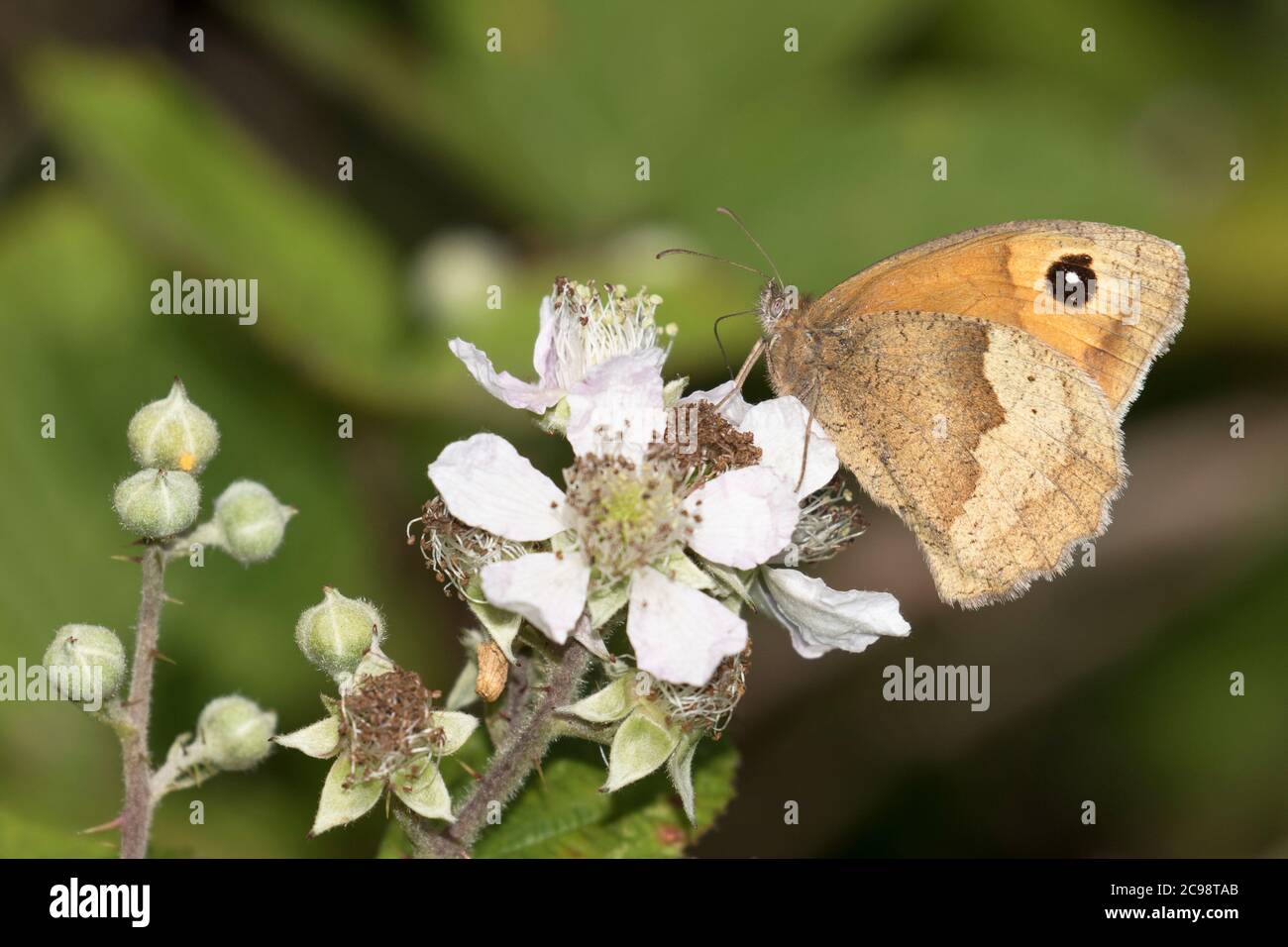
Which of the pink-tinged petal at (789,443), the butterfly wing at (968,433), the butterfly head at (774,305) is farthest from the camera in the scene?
the butterfly head at (774,305)

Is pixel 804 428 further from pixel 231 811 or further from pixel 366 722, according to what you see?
pixel 231 811

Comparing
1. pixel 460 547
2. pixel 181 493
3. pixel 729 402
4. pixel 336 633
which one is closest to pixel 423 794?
pixel 336 633

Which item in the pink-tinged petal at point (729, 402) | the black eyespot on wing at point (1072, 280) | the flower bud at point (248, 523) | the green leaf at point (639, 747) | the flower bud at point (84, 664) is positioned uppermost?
the black eyespot on wing at point (1072, 280)

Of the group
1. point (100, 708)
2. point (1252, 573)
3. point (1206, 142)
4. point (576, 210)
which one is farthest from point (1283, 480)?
point (100, 708)

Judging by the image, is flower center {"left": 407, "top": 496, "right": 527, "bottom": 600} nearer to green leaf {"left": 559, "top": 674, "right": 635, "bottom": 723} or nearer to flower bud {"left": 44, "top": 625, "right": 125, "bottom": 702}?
green leaf {"left": 559, "top": 674, "right": 635, "bottom": 723}

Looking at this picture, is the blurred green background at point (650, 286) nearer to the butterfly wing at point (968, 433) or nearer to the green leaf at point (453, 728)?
the butterfly wing at point (968, 433)

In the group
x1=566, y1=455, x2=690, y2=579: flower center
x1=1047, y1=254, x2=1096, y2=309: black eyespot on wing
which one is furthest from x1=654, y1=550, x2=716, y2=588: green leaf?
x1=1047, y1=254, x2=1096, y2=309: black eyespot on wing

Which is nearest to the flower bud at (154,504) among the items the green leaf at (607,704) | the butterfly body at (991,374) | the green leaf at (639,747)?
the green leaf at (607,704)
